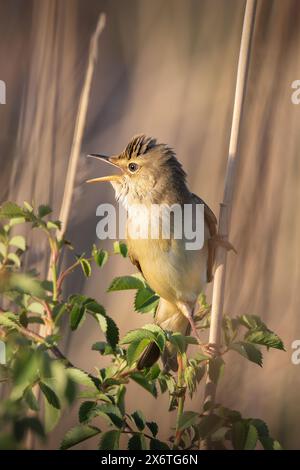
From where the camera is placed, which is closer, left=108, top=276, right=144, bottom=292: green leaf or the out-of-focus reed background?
left=108, top=276, right=144, bottom=292: green leaf

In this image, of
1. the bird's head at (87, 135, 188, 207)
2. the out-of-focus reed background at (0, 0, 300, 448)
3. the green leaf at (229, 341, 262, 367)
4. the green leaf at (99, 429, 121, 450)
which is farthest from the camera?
the out-of-focus reed background at (0, 0, 300, 448)

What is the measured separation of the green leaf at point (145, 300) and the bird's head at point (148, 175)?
52 centimetres

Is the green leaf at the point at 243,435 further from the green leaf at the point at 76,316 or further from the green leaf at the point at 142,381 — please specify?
the green leaf at the point at 76,316

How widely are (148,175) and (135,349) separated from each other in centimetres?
98

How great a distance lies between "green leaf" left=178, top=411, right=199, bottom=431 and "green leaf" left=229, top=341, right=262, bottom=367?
19 cm

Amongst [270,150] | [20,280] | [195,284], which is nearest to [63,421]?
[195,284]

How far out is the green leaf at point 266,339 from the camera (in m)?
1.66

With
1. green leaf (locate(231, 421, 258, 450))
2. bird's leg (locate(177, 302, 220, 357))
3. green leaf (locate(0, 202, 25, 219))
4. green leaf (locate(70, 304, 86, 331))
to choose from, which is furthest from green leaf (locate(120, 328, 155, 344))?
green leaf (locate(0, 202, 25, 219))

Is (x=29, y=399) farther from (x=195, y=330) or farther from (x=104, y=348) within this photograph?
(x=195, y=330)

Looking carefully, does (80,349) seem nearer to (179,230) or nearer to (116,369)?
(179,230)

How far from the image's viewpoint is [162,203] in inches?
92.7

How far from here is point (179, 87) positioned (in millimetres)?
2951

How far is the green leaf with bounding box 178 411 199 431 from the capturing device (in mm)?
1620

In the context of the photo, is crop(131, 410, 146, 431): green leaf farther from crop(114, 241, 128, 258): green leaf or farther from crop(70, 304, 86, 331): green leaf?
crop(114, 241, 128, 258): green leaf
